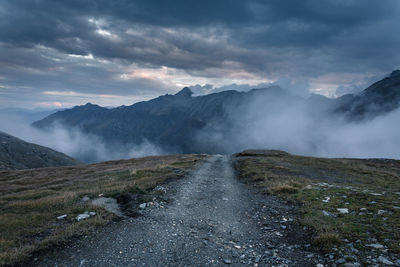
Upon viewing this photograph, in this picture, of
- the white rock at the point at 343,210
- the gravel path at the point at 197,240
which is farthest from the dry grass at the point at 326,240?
the white rock at the point at 343,210

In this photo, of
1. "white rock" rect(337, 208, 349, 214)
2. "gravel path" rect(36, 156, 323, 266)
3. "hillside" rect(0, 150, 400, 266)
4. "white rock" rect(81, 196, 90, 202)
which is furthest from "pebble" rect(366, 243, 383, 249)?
"white rock" rect(81, 196, 90, 202)

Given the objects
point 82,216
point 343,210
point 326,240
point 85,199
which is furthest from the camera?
point 85,199

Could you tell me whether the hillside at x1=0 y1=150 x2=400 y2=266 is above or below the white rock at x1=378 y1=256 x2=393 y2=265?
below

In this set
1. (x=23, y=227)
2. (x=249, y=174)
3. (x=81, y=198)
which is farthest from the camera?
(x=249, y=174)

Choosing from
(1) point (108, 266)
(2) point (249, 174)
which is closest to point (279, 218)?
(1) point (108, 266)

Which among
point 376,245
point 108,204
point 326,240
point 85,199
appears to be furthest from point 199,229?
point 85,199

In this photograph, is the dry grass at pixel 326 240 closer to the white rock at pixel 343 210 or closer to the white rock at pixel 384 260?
the white rock at pixel 384 260

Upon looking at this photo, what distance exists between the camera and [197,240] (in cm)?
927

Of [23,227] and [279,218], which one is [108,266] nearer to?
[23,227]

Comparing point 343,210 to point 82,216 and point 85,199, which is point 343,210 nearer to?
point 82,216

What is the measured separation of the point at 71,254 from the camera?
7824 millimetres

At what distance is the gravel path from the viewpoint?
7691 millimetres

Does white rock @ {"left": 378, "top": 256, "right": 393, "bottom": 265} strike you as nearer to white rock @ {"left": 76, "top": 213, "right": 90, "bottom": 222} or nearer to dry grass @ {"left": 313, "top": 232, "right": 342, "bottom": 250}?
dry grass @ {"left": 313, "top": 232, "right": 342, "bottom": 250}

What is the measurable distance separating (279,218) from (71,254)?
10912 millimetres
